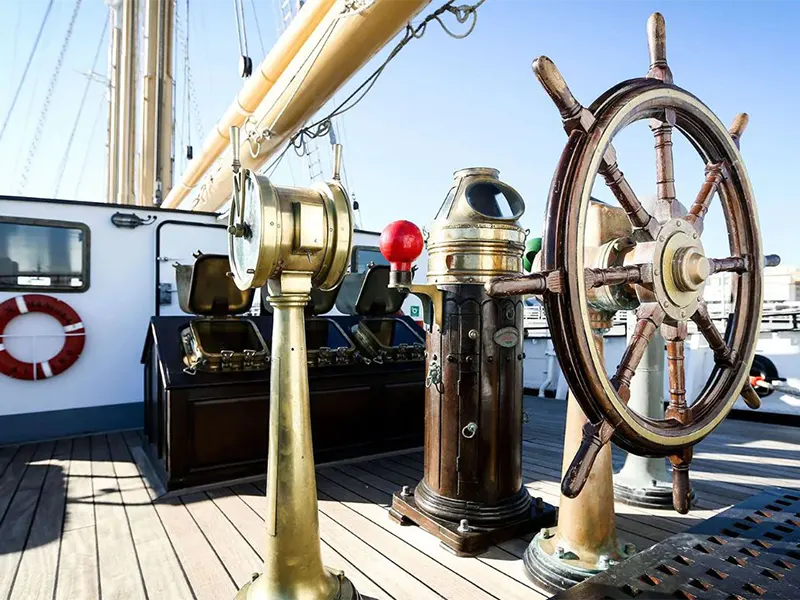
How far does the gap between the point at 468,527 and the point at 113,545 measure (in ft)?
5.04

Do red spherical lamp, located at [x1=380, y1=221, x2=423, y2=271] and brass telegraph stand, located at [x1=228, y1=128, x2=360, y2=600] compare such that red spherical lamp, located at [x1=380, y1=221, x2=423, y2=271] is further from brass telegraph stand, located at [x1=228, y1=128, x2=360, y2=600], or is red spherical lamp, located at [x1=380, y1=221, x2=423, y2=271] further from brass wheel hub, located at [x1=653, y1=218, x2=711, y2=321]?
brass wheel hub, located at [x1=653, y1=218, x2=711, y2=321]

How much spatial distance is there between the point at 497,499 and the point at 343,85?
3.13 meters

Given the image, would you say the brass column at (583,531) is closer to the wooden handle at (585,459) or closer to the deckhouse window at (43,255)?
the wooden handle at (585,459)

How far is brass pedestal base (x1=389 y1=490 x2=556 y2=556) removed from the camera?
6.87ft

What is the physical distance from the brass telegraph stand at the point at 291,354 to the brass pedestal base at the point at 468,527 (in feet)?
2.31

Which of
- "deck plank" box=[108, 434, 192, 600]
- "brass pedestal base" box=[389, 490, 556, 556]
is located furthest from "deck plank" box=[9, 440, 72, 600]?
"brass pedestal base" box=[389, 490, 556, 556]

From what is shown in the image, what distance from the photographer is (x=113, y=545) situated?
2211mm

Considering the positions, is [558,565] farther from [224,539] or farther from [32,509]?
[32,509]

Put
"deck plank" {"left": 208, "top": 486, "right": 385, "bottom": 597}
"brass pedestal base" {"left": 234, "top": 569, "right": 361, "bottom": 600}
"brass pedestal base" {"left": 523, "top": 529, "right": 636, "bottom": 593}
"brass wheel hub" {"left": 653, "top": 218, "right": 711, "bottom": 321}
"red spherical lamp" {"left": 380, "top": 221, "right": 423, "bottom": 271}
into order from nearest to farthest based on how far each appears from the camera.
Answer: "brass wheel hub" {"left": 653, "top": 218, "right": 711, "bottom": 321} < "brass pedestal base" {"left": 234, "top": 569, "right": 361, "bottom": 600} < "brass pedestal base" {"left": 523, "top": 529, "right": 636, "bottom": 593} < "deck plank" {"left": 208, "top": 486, "right": 385, "bottom": 597} < "red spherical lamp" {"left": 380, "top": 221, "right": 423, "bottom": 271}

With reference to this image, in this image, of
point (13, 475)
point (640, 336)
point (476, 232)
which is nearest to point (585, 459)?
point (640, 336)

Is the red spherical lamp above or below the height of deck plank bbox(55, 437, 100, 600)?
above

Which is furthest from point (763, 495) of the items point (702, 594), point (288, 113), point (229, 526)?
point (288, 113)

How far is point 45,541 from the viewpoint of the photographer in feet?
7.37

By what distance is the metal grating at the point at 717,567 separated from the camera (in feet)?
4.39
